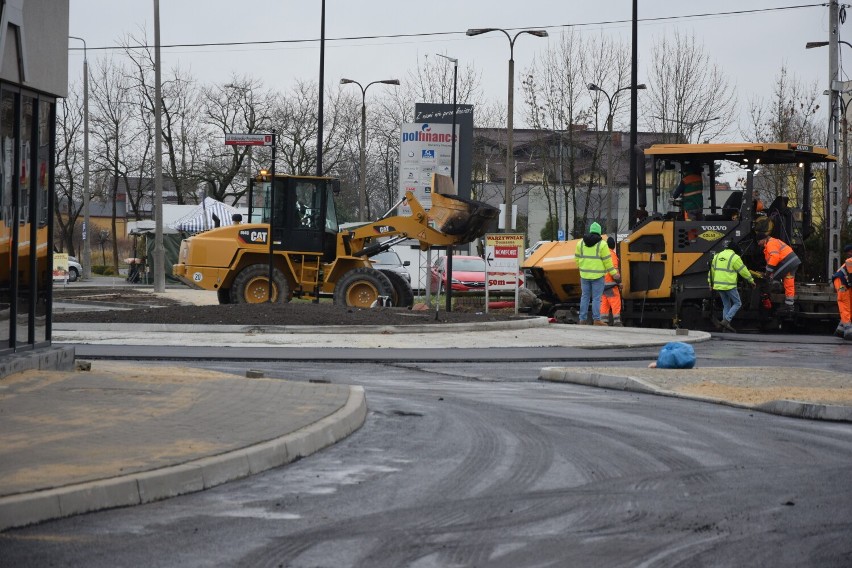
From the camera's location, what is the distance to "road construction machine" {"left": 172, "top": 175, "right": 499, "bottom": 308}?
26.4 meters

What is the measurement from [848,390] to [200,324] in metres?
12.6

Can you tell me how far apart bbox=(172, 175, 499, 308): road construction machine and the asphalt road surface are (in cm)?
1554

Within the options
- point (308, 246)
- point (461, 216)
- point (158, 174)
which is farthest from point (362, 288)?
point (158, 174)

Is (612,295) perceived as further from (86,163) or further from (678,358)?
(86,163)

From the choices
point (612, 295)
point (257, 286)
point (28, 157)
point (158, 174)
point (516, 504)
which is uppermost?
point (158, 174)

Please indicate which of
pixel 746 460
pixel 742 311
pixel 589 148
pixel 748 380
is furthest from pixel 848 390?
pixel 589 148

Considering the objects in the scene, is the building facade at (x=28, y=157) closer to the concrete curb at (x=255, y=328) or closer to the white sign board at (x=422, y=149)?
the concrete curb at (x=255, y=328)

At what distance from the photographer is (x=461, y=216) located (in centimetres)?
2597

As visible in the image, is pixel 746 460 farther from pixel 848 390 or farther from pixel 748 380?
pixel 748 380

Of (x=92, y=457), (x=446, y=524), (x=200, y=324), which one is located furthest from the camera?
(x=200, y=324)

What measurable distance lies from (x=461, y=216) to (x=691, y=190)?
16.0 ft

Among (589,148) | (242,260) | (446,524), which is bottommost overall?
(446,524)

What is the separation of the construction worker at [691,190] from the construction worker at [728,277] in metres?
1.01

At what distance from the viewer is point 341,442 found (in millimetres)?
9055
